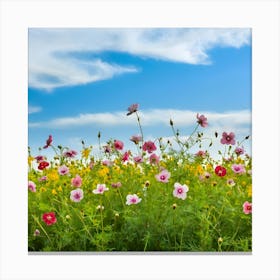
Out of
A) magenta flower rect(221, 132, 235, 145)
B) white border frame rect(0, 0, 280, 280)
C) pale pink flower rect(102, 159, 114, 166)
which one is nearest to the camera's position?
white border frame rect(0, 0, 280, 280)

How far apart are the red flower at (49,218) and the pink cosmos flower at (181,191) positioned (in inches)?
27.7

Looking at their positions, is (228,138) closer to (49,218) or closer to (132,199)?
(132,199)

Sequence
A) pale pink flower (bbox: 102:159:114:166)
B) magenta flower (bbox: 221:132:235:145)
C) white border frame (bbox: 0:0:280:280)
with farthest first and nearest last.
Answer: pale pink flower (bbox: 102:159:114:166), magenta flower (bbox: 221:132:235:145), white border frame (bbox: 0:0:280:280)

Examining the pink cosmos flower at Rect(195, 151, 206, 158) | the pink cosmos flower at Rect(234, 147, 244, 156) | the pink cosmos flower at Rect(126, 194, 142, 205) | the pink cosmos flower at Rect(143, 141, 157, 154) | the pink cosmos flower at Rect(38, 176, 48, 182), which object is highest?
the pink cosmos flower at Rect(143, 141, 157, 154)

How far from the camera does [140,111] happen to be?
12.6 ft

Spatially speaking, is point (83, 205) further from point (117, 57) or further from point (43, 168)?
point (117, 57)

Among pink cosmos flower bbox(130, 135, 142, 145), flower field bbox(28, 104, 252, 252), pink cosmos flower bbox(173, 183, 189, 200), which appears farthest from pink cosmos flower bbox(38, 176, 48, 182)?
pink cosmos flower bbox(173, 183, 189, 200)

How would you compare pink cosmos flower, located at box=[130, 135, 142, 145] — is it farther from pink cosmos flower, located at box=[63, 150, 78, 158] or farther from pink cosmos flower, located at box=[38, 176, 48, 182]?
pink cosmos flower, located at box=[38, 176, 48, 182]

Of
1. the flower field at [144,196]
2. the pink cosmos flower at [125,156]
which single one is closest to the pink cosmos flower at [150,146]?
the flower field at [144,196]

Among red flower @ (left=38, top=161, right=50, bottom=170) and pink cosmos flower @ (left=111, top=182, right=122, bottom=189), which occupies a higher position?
red flower @ (left=38, top=161, right=50, bottom=170)

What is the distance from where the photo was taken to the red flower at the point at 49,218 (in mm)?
3840

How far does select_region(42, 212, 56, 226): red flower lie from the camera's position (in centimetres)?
384
